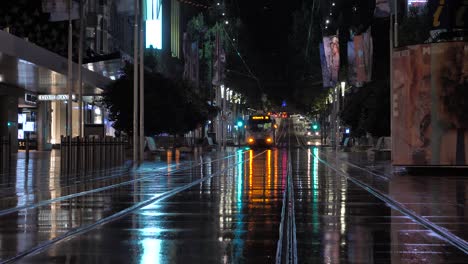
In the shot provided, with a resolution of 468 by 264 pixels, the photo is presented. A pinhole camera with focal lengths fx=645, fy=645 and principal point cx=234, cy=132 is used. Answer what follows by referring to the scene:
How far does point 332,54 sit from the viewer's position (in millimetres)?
56031

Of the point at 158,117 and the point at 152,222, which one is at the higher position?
the point at 158,117

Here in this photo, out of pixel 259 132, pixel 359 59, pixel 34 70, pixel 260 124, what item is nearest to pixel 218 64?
pixel 260 124

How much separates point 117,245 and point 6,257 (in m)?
1.59

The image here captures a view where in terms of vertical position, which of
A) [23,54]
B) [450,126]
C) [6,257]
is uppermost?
[23,54]

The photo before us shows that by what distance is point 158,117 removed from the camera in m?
43.6

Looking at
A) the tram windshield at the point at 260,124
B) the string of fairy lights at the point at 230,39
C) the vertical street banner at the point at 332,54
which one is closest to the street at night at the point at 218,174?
the vertical street banner at the point at 332,54

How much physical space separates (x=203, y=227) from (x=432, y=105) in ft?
51.0

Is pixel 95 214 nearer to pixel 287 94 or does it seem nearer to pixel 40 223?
pixel 40 223

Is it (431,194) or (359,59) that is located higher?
(359,59)

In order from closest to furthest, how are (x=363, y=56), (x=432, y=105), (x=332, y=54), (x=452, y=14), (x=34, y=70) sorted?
(x=452, y=14) < (x=432, y=105) < (x=34, y=70) < (x=363, y=56) < (x=332, y=54)

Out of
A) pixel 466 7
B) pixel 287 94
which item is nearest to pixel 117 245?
pixel 466 7

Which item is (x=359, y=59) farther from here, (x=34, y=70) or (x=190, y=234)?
(x=190, y=234)

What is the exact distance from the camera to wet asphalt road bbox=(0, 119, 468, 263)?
8.70 metres

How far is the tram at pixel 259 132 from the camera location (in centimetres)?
7219
